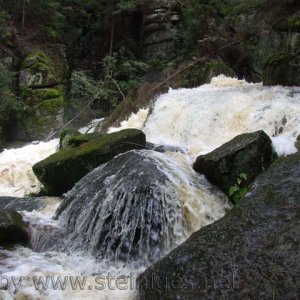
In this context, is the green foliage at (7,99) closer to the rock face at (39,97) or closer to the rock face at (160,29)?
the rock face at (39,97)

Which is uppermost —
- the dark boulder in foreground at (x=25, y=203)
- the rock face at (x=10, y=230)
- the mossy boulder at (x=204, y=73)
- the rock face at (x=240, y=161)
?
the rock face at (x=240, y=161)

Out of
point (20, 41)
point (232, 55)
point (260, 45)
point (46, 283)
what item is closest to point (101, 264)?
point (46, 283)

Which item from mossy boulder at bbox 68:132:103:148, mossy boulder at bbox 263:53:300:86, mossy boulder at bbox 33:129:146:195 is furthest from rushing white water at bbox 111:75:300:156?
mossy boulder at bbox 68:132:103:148

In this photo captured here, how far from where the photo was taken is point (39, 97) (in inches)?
542

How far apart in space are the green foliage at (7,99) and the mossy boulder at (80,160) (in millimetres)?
6857

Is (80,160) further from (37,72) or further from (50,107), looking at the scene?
(37,72)

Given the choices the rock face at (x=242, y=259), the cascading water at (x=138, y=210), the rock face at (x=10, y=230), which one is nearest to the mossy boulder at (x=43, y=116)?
the cascading water at (x=138, y=210)

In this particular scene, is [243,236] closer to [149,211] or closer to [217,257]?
[217,257]

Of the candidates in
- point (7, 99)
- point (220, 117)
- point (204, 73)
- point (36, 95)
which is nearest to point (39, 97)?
point (36, 95)

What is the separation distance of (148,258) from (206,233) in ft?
4.74

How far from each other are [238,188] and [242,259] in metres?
2.49

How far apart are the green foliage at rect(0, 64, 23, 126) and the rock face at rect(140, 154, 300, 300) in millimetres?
10962

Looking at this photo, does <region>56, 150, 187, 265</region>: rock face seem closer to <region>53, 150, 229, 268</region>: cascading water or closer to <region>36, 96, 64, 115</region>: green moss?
<region>53, 150, 229, 268</region>: cascading water

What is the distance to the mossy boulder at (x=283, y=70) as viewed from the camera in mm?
9234
